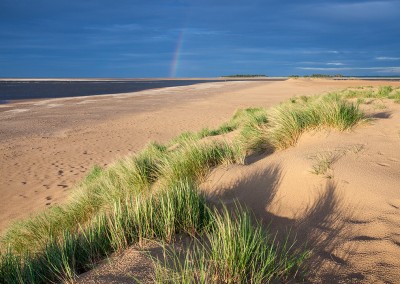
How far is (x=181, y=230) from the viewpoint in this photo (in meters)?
2.93

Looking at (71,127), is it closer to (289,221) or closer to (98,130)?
(98,130)

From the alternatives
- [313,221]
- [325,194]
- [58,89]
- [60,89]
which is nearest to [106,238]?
[313,221]

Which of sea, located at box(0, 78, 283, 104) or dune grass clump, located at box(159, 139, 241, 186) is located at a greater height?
dune grass clump, located at box(159, 139, 241, 186)

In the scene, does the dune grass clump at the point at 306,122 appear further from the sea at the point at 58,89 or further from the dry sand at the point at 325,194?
the sea at the point at 58,89

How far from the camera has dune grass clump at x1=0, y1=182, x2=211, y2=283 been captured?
100.0 inches

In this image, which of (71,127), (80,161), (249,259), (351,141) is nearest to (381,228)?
(249,259)

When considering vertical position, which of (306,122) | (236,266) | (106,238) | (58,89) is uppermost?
(306,122)

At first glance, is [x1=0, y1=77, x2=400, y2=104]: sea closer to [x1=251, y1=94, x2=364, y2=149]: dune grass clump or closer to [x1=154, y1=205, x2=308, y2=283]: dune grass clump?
[x1=251, y1=94, x2=364, y2=149]: dune grass clump

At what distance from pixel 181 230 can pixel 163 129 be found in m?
12.4

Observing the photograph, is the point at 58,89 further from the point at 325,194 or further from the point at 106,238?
the point at 325,194

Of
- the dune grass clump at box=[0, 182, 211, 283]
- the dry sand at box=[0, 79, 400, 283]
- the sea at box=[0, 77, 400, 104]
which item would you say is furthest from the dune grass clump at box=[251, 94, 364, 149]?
the sea at box=[0, 77, 400, 104]

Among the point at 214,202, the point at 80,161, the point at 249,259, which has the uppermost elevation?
the point at 249,259

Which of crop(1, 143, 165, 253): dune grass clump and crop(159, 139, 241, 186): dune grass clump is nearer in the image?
crop(1, 143, 165, 253): dune grass clump

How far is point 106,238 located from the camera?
286 centimetres
